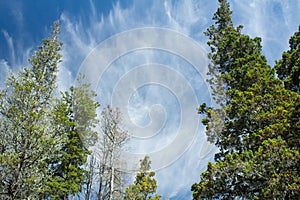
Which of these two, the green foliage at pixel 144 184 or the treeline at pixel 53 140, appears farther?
the green foliage at pixel 144 184

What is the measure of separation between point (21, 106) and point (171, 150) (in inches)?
308

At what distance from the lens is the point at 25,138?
11.9 m

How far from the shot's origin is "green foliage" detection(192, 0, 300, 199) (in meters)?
9.09

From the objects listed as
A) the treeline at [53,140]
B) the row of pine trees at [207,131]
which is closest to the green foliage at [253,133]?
the row of pine trees at [207,131]

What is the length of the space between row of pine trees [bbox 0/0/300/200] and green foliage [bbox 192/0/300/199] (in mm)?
39

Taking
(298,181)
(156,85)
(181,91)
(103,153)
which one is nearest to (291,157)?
(298,181)

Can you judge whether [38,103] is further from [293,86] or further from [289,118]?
[293,86]

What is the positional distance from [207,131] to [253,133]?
3398 mm

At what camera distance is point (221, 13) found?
19.4m

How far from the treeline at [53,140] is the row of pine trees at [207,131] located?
5 cm

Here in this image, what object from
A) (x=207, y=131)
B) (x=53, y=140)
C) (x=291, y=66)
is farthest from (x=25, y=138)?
(x=291, y=66)

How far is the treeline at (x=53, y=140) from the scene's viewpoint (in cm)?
1162

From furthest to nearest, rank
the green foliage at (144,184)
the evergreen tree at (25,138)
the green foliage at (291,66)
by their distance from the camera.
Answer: the green foliage at (144,184) < the green foliage at (291,66) < the evergreen tree at (25,138)

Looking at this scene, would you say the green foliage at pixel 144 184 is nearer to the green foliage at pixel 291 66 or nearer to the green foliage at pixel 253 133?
the green foliage at pixel 253 133
